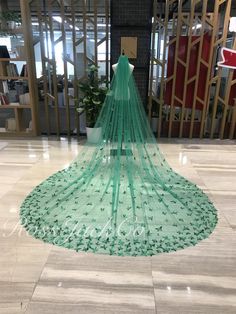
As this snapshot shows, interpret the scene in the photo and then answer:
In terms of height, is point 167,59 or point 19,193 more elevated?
point 167,59

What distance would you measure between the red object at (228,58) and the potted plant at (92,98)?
1.86 metres

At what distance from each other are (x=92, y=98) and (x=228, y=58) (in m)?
2.17

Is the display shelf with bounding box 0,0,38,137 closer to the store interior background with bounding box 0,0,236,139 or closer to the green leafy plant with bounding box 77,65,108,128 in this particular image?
the store interior background with bounding box 0,0,236,139

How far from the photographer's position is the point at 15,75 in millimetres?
4418

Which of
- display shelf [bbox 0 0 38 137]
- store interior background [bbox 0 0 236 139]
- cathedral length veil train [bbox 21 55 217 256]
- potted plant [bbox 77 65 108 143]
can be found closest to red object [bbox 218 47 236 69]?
store interior background [bbox 0 0 236 139]

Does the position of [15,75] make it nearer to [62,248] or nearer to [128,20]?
[128,20]

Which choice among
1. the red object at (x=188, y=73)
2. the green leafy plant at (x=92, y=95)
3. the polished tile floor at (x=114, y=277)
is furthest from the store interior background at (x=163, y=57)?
the polished tile floor at (x=114, y=277)

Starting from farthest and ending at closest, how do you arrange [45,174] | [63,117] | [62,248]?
[63,117] < [45,174] < [62,248]

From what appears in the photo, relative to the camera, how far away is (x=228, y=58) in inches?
165

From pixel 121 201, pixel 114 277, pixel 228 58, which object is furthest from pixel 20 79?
pixel 114 277

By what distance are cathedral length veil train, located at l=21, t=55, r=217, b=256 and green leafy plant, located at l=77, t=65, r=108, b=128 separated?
0.99m

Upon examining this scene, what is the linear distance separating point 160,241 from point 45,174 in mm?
1663

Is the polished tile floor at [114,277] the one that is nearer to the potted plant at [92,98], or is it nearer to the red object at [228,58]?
the potted plant at [92,98]

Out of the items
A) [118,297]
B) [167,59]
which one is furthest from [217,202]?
[167,59]
